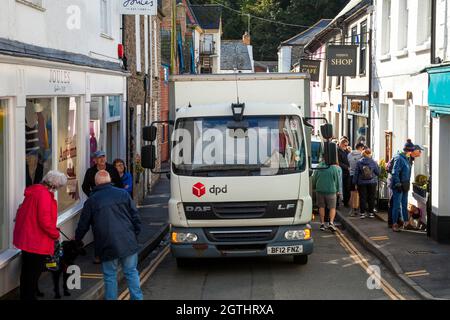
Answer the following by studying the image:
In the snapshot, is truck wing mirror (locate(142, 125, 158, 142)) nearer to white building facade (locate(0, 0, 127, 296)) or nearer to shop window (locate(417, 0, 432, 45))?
white building facade (locate(0, 0, 127, 296))

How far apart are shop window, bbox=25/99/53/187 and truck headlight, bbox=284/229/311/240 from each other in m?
4.18

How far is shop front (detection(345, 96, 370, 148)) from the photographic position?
24.9 metres

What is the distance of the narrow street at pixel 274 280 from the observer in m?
10.3

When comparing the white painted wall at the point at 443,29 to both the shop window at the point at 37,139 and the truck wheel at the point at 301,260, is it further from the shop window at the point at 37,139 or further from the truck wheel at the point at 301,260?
the shop window at the point at 37,139

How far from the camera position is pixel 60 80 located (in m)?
12.5

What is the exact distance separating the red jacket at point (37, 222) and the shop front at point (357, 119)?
16.4 meters

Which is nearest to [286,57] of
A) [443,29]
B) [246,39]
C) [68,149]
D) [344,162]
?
[246,39]

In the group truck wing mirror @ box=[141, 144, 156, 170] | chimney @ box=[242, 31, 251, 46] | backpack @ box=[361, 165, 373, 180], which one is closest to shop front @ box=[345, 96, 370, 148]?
backpack @ box=[361, 165, 373, 180]

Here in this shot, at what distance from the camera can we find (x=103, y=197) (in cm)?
881

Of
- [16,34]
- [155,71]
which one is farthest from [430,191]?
[155,71]

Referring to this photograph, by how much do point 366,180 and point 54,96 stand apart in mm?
8821

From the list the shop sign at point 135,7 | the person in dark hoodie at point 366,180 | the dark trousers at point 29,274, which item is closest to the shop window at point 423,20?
the person in dark hoodie at point 366,180

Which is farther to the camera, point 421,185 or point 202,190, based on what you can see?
point 421,185

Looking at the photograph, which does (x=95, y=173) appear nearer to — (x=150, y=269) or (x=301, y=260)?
(x=150, y=269)
